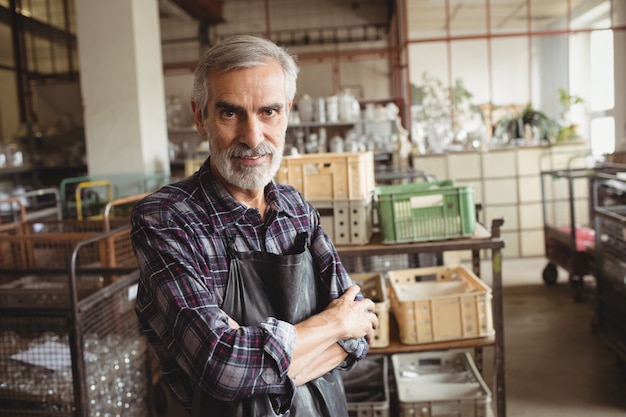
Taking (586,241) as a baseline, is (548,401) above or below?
below

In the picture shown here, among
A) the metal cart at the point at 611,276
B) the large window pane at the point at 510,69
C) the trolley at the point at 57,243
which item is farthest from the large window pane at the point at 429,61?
the trolley at the point at 57,243

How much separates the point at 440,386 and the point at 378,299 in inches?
20.2

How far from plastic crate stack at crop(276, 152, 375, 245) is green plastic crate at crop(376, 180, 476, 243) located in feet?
0.40

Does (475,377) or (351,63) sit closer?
(475,377)

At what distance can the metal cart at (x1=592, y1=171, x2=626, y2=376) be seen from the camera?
381 cm

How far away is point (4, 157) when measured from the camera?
27.4 ft

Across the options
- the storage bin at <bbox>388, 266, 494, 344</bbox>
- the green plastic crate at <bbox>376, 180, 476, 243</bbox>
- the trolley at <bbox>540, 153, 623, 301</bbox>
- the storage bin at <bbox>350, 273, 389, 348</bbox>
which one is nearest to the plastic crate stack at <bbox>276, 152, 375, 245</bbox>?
the green plastic crate at <bbox>376, 180, 476, 243</bbox>

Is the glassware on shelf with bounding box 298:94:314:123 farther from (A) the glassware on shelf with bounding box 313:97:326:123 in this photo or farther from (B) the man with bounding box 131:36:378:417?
(B) the man with bounding box 131:36:378:417

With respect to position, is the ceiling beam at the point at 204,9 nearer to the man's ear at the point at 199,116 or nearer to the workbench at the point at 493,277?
the workbench at the point at 493,277

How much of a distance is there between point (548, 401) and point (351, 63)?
28.8 ft

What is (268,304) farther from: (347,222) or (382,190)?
(382,190)

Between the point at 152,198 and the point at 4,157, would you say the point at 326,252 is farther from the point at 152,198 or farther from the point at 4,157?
the point at 4,157

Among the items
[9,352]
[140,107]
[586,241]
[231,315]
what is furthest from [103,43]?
[231,315]

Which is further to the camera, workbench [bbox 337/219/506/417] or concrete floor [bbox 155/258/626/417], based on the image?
concrete floor [bbox 155/258/626/417]
